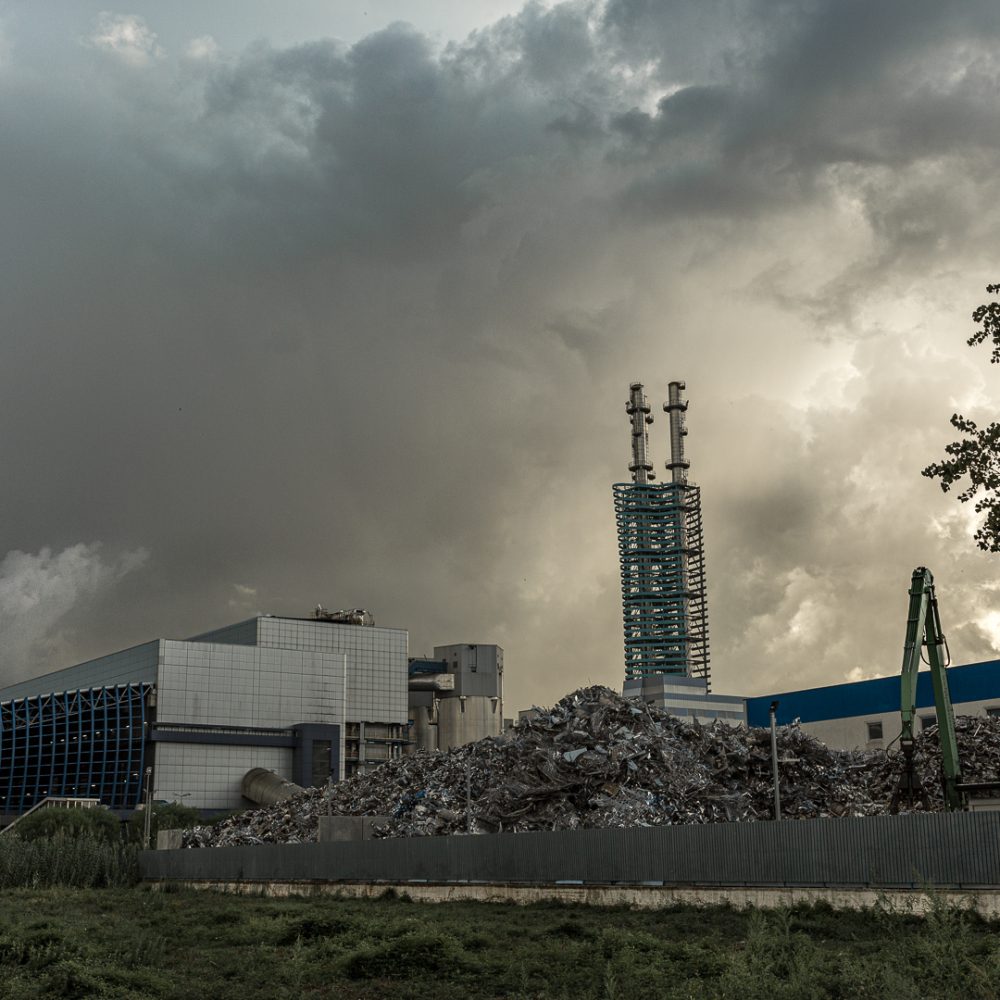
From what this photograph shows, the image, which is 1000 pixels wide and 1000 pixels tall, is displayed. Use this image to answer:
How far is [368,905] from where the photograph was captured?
44.1 meters

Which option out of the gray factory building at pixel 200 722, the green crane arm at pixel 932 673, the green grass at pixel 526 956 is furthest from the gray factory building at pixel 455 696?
the green grass at pixel 526 956

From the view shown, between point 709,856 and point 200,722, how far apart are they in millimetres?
96459

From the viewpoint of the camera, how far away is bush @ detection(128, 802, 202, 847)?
102 metres

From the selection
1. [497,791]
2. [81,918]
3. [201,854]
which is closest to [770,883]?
[497,791]

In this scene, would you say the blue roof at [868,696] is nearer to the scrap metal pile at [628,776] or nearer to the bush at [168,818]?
the scrap metal pile at [628,776]

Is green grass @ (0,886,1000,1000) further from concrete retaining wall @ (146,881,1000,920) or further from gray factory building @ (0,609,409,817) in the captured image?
gray factory building @ (0,609,409,817)

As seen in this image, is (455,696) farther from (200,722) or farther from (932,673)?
(932,673)

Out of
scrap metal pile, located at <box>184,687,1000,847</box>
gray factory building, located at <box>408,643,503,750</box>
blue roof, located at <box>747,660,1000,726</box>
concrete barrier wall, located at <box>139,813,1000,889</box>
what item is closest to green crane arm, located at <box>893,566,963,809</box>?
concrete barrier wall, located at <box>139,813,1000,889</box>

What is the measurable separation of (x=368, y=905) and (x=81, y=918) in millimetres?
10539

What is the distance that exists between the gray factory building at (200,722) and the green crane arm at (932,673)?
3588 inches

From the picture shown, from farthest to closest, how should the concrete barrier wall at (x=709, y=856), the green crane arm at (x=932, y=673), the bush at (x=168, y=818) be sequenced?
the bush at (x=168, y=818) → the green crane arm at (x=932, y=673) → the concrete barrier wall at (x=709, y=856)

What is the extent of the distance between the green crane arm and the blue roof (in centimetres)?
4424

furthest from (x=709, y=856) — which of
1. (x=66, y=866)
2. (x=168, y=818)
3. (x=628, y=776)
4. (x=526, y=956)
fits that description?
(x=168, y=818)

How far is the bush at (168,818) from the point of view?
4033 inches
